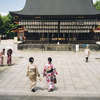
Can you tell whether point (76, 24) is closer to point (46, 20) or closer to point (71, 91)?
point (46, 20)

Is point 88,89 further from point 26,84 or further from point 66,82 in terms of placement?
point 26,84

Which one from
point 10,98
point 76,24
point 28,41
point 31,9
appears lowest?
point 10,98

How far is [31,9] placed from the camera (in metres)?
23.7

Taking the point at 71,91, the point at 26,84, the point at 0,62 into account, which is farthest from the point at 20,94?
the point at 0,62

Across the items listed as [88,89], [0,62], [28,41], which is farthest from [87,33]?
[88,89]

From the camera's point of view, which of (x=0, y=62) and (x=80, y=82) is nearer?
(x=80, y=82)

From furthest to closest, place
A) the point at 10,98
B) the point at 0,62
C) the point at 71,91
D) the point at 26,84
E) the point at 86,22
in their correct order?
the point at 86,22
the point at 0,62
the point at 26,84
the point at 71,91
the point at 10,98

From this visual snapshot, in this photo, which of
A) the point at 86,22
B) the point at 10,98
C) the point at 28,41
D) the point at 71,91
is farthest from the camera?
the point at 28,41

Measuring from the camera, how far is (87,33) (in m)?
24.5

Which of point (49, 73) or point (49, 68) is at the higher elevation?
Answer: point (49, 68)

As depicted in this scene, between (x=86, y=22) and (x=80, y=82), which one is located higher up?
(x=86, y=22)

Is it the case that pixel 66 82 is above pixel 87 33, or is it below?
below

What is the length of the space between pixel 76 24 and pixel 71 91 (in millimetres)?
17396

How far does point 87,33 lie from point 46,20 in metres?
7.21
